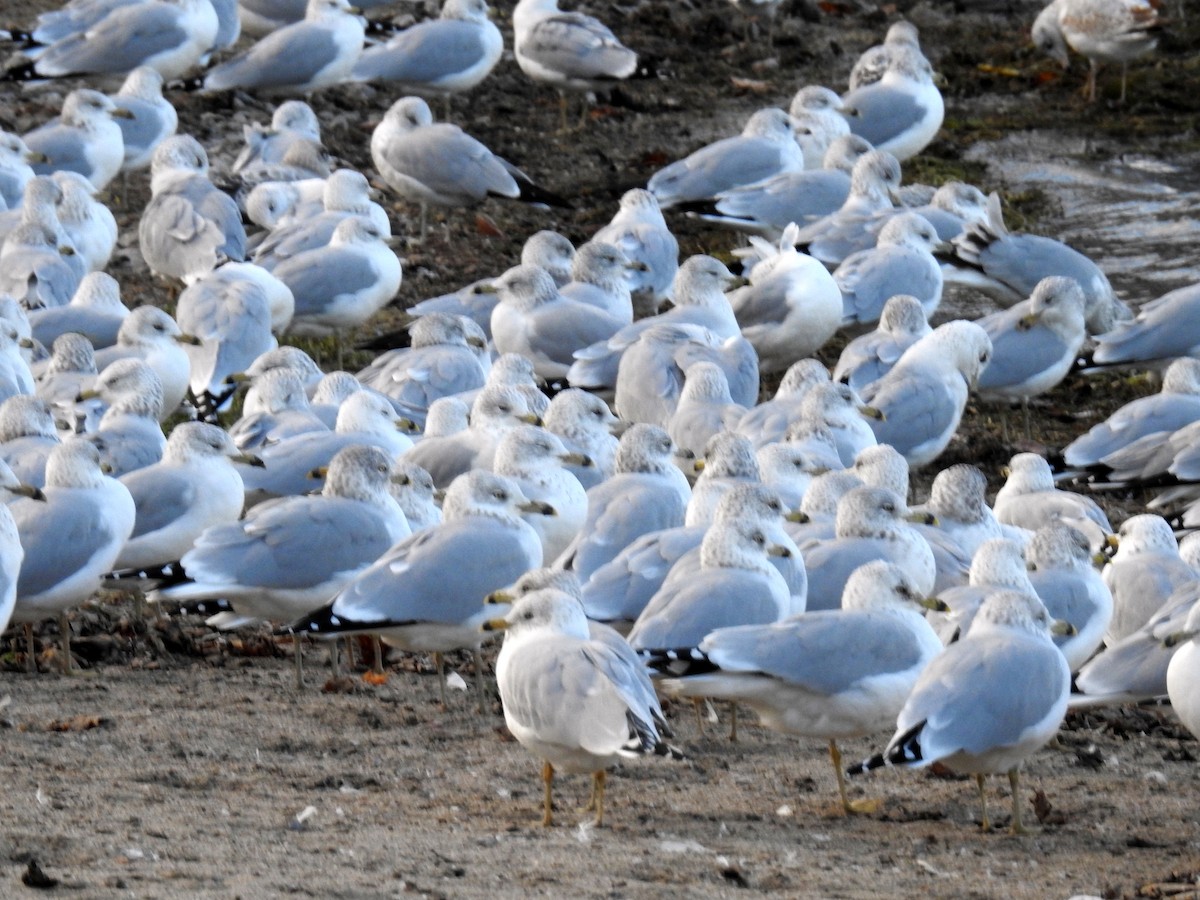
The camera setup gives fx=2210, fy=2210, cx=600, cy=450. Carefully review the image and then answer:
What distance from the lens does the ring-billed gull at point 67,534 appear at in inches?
315

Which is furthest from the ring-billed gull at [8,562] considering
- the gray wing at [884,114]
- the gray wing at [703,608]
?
the gray wing at [884,114]

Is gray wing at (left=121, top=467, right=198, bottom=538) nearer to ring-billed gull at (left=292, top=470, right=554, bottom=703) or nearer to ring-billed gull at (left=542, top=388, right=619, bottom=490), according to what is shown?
ring-billed gull at (left=292, top=470, right=554, bottom=703)

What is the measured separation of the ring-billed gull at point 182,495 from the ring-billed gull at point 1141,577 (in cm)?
343

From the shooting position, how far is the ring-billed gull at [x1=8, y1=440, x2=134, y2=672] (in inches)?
315

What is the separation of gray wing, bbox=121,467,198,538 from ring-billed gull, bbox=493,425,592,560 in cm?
125

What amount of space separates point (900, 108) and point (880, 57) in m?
1.03

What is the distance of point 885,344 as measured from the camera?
11.4 m

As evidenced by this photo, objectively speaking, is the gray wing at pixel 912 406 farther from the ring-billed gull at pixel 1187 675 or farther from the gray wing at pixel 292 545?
the ring-billed gull at pixel 1187 675

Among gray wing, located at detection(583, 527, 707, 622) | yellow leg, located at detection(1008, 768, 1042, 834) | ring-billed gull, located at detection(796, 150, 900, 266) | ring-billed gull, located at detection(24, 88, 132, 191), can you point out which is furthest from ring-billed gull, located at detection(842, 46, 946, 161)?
yellow leg, located at detection(1008, 768, 1042, 834)

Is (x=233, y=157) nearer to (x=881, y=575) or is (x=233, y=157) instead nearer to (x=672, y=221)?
(x=672, y=221)

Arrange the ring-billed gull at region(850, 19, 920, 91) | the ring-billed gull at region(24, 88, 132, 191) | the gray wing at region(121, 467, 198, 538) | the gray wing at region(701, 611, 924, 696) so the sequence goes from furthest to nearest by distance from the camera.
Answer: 1. the ring-billed gull at region(850, 19, 920, 91)
2. the ring-billed gull at region(24, 88, 132, 191)
3. the gray wing at region(121, 467, 198, 538)
4. the gray wing at region(701, 611, 924, 696)

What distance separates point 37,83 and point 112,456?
7562mm

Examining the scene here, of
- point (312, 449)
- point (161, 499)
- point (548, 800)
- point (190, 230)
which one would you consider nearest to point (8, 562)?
point (161, 499)

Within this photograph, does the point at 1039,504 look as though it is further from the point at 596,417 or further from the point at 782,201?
the point at 782,201
